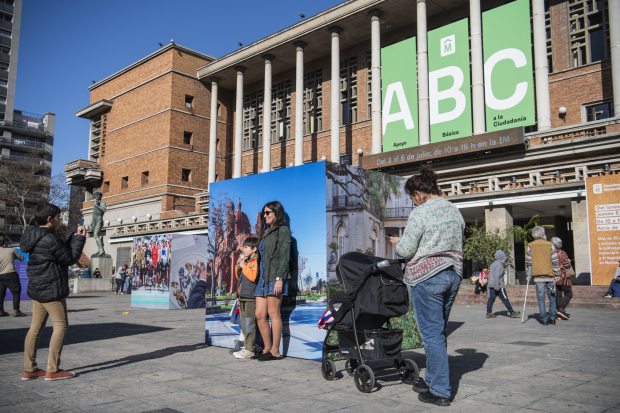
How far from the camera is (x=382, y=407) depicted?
3.71 metres

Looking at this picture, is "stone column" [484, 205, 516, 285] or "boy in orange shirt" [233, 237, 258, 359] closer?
"boy in orange shirt" [233, 237, 258, 359]

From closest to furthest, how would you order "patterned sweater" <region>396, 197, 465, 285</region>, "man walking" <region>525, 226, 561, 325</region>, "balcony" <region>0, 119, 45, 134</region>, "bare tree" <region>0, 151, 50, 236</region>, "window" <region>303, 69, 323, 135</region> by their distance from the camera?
"patterned sweater" <region>396, 197, 465, 285</region> < "man walking" <region>525, 226, 561, 325</region> < "window" <region>303, 69, 323, 135</region> < "bare tree" <region>0, 151, 50, 236</region> < "balcony" <region>0, 119, 45, 134</region>

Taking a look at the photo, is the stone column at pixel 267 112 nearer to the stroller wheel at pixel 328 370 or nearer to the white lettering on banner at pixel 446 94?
the white lettering on banner at pixel 446 94

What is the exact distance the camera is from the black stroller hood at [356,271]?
4.39m

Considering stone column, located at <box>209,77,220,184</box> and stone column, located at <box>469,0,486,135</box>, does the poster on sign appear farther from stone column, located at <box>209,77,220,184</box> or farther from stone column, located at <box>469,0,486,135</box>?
stone column, located at <box>209,77,220,184</box>

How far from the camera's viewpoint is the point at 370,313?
429cm

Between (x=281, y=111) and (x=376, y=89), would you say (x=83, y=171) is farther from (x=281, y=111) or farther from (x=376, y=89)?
(x=376, y=89)

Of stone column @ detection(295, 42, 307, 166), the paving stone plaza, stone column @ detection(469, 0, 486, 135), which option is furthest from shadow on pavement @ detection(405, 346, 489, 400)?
stone column @ detection(295, 42, 307, 166)

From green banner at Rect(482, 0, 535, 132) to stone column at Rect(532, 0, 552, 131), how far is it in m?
1.07

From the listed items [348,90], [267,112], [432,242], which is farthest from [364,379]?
[267,112]

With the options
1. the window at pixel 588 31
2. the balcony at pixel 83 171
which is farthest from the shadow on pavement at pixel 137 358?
the balcony at pixel 83 171

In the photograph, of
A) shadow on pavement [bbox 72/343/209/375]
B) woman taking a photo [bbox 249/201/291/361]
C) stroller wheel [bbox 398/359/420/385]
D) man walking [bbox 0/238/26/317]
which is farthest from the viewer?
man walking [bbox 0/238/26/317]

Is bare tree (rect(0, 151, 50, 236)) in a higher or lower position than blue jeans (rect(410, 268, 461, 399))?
higher

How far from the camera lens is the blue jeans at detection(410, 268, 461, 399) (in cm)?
383
